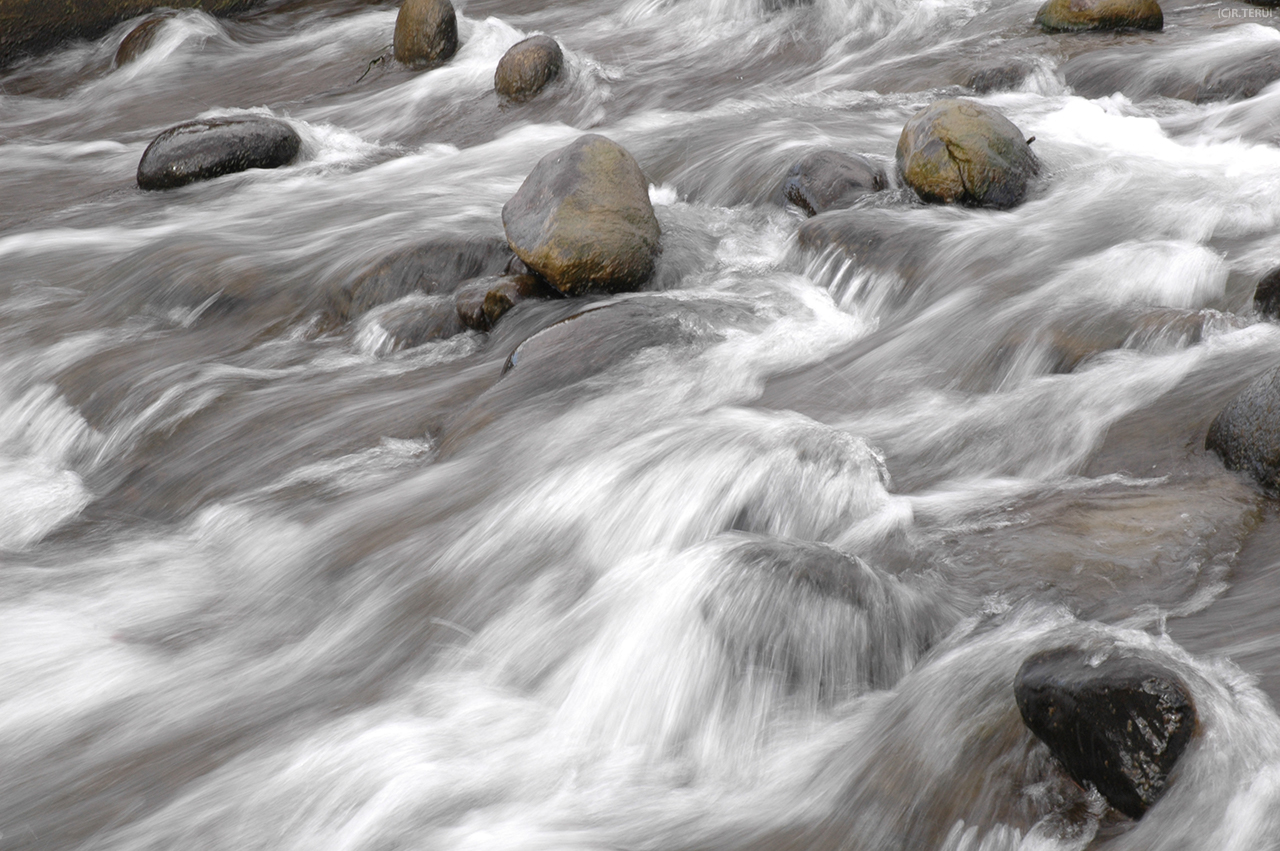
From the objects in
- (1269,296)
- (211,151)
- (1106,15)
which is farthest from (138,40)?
(1269,296)

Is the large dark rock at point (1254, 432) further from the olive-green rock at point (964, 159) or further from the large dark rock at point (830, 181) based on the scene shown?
the large dark rock at point (830, 181)

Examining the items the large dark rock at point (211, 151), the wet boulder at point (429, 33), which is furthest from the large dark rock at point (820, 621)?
the wet boulder at point (429, 33)

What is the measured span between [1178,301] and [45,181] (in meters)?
6.62

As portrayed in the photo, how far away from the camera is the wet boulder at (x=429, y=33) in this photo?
331 inches

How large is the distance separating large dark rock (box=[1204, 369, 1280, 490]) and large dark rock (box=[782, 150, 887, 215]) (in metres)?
2.55

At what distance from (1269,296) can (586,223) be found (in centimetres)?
265

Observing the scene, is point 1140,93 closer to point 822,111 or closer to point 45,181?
point 822,111

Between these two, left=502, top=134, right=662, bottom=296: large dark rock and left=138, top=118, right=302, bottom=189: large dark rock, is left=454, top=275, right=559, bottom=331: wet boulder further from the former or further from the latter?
left=138, top=118, right=302, bottom=189: large dark rock

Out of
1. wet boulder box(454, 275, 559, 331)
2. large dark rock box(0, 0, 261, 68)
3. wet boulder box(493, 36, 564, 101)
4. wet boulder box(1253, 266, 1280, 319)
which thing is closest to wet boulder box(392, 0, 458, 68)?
wet boulder box(493, 36, 564, 101)

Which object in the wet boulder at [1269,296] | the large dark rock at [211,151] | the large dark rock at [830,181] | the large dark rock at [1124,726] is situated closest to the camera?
the large dark rock at [1124,726]

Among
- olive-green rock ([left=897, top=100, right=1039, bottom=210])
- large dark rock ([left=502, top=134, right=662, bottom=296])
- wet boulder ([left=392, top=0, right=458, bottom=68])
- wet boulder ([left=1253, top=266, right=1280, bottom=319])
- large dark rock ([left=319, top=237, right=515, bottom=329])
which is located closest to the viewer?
wet boulder ([left=1253, top=266, right=1280, bottom=319])

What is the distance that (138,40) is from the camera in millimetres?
9211

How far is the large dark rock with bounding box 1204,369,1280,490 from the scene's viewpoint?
313 centimetres

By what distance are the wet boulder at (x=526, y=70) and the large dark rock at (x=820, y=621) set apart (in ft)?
18.2
